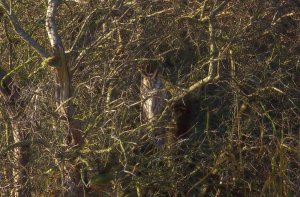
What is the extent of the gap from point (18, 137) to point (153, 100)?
1327 millimetres

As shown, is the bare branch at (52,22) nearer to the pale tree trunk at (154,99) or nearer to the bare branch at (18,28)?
the bare branch at (18,28)

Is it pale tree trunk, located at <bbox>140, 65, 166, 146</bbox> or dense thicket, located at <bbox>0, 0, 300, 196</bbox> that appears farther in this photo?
pale tree trunk, located at <bbox>140, 65, 166, 146</bbox>

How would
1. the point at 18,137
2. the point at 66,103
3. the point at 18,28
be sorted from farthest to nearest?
the point at 18,137, the point at 66,103, the point at 18,28

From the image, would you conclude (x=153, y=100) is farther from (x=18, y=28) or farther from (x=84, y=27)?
(x=18, y=28)

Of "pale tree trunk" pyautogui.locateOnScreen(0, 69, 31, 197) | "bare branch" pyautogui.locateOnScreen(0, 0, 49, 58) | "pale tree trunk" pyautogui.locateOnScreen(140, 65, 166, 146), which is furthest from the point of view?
"pale tree trunk" pyautogui.locateOnScreen(140, 65, 166, 146)

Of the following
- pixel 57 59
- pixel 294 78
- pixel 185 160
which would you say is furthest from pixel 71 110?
pixel 294 78

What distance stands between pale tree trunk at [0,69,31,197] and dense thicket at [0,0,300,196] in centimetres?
1

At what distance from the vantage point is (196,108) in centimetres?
672

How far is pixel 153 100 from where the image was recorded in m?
6.00

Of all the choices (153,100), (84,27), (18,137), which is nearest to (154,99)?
(153,100)

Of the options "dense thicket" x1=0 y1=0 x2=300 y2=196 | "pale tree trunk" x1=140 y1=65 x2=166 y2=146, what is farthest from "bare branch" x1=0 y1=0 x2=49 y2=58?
"pale tree trunk" x1=140 y1=65 x2=166 y2=146

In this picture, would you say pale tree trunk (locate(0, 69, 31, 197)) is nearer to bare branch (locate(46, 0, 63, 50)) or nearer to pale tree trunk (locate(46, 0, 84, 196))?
pale tree trunk (locate(46, 0, 84, 196))

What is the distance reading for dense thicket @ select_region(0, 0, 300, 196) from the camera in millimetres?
5125

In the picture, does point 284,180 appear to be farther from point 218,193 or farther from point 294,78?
point 294,78
